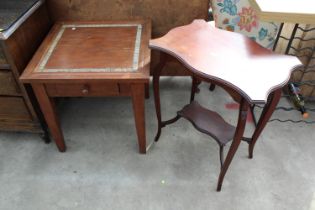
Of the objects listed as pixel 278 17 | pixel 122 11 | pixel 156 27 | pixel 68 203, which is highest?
pixel 278 17

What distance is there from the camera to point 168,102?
1.87m

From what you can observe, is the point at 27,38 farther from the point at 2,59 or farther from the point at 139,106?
the point at 139,106

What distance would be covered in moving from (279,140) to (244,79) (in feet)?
2.87

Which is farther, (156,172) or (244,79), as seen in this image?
(156,172)

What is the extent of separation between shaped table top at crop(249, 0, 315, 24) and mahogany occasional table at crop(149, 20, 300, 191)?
132 millimetres

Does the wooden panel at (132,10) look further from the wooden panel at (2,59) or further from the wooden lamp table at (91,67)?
the wooden panel at (2,59)

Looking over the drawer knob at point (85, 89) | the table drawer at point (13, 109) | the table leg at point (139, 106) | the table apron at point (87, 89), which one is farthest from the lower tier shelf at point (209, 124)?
the table drawer at point (13, 109)

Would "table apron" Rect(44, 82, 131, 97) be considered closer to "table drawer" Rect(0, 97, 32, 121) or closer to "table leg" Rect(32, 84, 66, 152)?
"table leg" Rect(32, 84, 66, 152)

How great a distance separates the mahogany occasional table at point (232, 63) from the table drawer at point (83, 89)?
9.1 inches

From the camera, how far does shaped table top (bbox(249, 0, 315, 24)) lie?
3.50 ft

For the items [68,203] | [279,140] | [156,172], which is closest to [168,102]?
[156,172]

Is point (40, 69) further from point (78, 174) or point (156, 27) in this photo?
point (156, 27)

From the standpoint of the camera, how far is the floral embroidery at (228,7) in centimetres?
152

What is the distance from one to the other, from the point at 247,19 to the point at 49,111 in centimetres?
124
